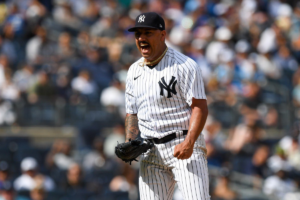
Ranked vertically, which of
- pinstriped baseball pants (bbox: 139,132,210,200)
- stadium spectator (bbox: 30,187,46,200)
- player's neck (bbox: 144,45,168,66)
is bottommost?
stadium spectator (bbox: 30,187,46,200)

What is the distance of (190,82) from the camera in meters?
4.64

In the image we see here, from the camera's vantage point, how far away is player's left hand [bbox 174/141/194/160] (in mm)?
4496

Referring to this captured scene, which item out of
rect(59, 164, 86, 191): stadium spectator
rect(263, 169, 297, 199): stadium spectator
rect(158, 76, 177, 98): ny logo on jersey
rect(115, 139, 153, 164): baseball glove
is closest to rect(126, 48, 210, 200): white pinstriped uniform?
rect(158, 76, 177, 98): ny logo on jersey

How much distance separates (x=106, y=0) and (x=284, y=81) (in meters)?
5.21

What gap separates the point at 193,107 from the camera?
466cm

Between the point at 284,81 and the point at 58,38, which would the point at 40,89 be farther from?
the point at 284,81

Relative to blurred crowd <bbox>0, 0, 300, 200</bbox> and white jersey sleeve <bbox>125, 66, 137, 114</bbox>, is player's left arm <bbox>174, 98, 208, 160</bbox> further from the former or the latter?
blurred crowd <bbox>0, 0, 300, 200</bbox>

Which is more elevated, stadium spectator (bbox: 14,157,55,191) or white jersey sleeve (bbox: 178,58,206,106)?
white jersey sleeve (bbox: 178,58,206,106)

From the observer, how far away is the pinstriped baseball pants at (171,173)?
468 cm

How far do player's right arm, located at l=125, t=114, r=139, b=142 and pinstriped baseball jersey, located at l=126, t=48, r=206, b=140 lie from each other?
13cm

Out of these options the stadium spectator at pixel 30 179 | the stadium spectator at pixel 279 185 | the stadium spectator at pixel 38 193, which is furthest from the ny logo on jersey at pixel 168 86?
the stadium spectator at pixel 279 185

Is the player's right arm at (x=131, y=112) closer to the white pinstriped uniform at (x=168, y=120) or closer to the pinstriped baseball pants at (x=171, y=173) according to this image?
the white pinstriped uniform at (x=168, y=120)

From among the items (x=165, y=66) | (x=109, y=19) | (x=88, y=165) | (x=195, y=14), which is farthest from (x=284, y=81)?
(x=165, y=66)

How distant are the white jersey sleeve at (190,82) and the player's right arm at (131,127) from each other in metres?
0.58
